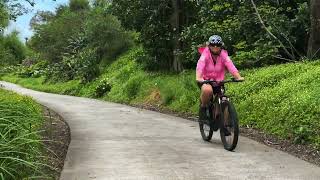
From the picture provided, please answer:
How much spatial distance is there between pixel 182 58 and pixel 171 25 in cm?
164

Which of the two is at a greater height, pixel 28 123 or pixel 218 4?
pixel 218 4

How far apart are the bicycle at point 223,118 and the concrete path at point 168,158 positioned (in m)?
0.23

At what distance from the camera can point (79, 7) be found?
208ft

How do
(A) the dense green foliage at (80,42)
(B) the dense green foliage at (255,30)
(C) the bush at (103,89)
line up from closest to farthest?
(B) the dense green foliage at (255,30)
(C) the bush at (103,89)
(A) the dense green foliage at (80,42)

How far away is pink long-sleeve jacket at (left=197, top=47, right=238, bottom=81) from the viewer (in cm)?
966

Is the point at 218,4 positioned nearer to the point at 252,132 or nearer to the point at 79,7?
the point at 252,132

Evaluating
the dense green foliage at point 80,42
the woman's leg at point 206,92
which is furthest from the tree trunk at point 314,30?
the dense green foliage at point 80,42

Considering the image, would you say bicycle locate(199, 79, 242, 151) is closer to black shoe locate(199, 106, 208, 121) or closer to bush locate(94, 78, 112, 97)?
black shoe locate(199, 106, 208, 121)

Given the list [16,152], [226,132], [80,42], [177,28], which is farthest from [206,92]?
[80,42]

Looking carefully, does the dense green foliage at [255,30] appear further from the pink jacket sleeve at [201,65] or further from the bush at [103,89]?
the bush at [103,89]

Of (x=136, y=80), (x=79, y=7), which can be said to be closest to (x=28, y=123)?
(x=136, y=80)

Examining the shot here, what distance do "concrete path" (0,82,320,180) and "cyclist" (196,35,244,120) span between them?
1.03 m

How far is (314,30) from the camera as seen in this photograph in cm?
1531

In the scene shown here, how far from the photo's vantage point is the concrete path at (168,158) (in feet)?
24.3
